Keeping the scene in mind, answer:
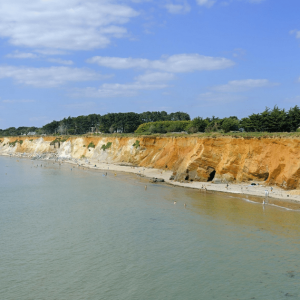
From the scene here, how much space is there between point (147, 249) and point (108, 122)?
104 meters

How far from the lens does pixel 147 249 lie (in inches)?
865

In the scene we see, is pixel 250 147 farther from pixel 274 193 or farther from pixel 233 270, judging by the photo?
pixel 233 270

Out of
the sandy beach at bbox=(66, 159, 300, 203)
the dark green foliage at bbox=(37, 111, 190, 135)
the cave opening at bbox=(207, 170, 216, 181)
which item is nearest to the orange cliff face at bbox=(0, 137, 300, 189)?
the cave opening at bbox=(207, 170, 216, 181)

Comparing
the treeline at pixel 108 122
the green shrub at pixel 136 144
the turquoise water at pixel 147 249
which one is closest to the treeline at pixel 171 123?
the treeline at pixel 108 122

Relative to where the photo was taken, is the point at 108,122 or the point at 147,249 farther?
the point at 108,122

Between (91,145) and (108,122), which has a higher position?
(108,122)

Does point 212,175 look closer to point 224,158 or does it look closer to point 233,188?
point 224,158

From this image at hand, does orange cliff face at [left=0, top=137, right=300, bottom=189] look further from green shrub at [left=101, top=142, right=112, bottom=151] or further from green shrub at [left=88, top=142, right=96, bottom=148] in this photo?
green shrub at [left=88, top=142, right=96, bottom=148]

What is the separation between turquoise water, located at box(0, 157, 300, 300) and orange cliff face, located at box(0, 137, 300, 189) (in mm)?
7815

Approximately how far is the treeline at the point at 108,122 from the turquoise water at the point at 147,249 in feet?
276

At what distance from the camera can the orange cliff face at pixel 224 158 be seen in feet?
130

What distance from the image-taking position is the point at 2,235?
24422 millimetres

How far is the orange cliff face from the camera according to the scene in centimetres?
3962

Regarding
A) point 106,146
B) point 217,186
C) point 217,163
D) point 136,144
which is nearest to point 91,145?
point 106,146
